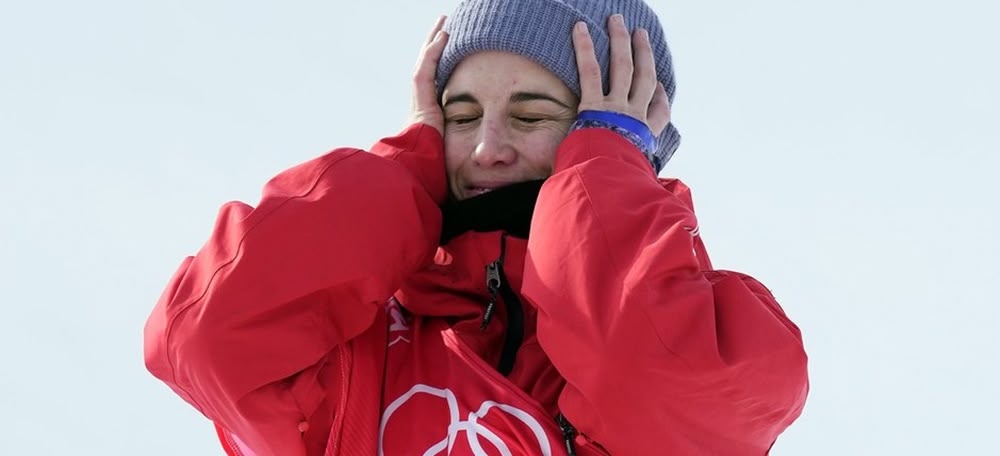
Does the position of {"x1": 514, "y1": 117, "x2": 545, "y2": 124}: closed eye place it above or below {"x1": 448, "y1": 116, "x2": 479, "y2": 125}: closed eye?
above

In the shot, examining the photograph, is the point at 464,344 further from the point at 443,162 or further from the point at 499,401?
the point at 443,162

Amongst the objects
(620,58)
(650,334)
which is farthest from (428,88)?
(650,334)

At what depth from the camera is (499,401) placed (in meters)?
2.55

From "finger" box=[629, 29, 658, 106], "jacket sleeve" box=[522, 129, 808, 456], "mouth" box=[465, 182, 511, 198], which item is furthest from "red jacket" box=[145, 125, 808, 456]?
"finger" box=[629, 29, 658, 106]

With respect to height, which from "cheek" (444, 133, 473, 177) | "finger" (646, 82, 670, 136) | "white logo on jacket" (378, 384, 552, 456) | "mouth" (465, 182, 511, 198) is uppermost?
"finger" (646, 82, 670, 136)

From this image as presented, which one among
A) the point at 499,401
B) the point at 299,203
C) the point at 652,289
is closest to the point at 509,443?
the point at 499,401

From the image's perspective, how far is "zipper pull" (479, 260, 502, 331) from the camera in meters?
2.72

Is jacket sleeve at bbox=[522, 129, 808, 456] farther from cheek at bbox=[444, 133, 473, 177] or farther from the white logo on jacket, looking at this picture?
cheek at bbox=[444, 133, 473, 177]

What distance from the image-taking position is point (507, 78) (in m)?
2.91

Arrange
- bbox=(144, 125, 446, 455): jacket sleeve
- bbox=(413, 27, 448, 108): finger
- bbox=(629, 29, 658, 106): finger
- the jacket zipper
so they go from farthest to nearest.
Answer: bbox=(413, 27, 448, 108): finger, bbox=(629, 29, 658, 106): finger, the jacket zipper, bbox=(144, 125, 446, 455): jacket sleeve

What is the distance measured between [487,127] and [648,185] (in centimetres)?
44

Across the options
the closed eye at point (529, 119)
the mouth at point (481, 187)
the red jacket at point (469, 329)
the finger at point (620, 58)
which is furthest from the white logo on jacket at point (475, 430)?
the finger at point (620, 58)

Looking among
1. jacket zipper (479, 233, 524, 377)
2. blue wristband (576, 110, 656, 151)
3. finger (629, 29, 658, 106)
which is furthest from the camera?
finger (629, 29, 658, 106)

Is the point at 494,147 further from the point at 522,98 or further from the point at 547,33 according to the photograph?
the point at 547,33
